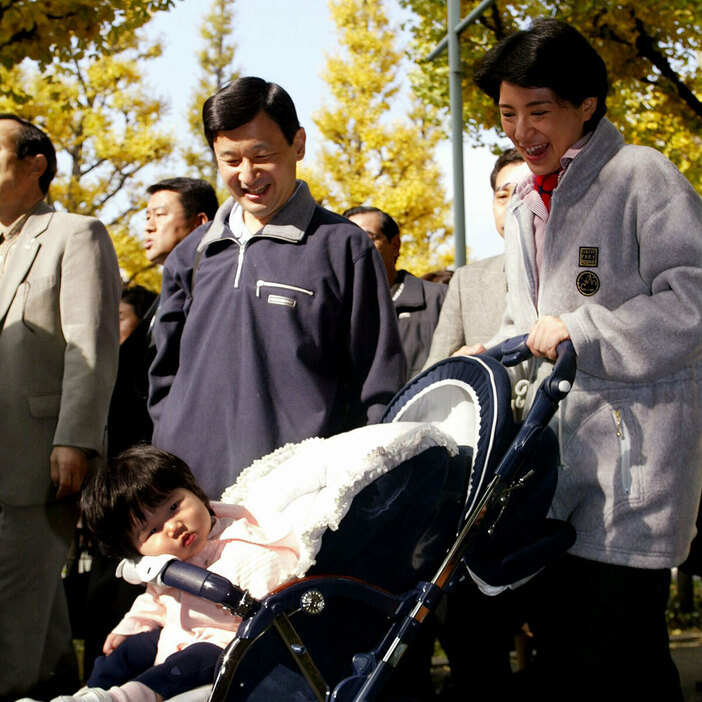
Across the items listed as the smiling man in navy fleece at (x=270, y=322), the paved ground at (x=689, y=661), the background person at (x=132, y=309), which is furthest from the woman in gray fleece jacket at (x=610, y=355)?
the background person at (x=132, y=309)

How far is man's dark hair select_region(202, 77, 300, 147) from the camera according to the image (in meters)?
2.87

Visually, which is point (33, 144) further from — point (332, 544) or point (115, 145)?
point (115, 145)

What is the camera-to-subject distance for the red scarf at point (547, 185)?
2.56m

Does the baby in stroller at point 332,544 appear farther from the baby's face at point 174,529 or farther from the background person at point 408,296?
the background person at point 408,296

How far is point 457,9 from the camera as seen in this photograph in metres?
8.31

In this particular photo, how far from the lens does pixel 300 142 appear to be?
310cm

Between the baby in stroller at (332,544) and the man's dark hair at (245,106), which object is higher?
the man's dark hair at (245,106)

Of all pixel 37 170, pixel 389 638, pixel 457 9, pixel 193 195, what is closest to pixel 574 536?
pixel 389 638

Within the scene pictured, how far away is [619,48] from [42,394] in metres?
7.98

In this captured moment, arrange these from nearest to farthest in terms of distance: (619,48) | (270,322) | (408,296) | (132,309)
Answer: (270,322) < (408,296) < (132,309) < (619,48)

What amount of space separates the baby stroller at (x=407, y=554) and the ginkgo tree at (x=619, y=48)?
7436 millimetres

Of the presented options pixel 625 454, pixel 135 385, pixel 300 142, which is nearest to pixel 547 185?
pixel 625 454

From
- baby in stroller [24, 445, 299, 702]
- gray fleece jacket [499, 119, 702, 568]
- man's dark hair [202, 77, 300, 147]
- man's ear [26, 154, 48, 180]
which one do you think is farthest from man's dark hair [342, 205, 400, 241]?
baby in stroller [24, 445, 299, 702]

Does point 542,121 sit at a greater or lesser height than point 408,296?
greater
